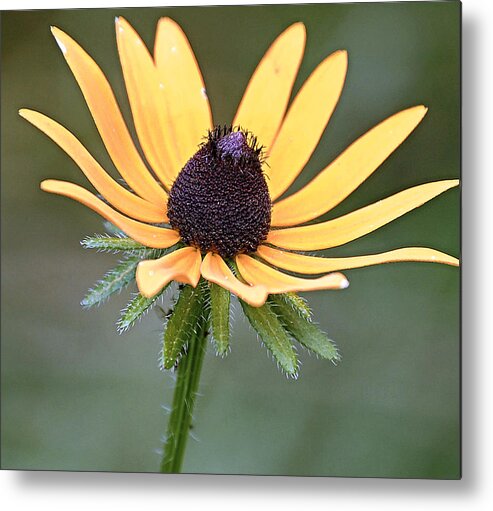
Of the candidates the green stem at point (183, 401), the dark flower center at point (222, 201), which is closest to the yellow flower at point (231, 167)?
the dark flower center at point (222, 201)

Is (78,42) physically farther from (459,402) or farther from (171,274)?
(459,402)

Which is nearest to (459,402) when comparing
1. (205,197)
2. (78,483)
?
(205,197)

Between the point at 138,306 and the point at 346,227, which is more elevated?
the point at 346,227

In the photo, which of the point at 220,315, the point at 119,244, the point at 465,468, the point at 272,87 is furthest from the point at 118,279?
the point at 465,468

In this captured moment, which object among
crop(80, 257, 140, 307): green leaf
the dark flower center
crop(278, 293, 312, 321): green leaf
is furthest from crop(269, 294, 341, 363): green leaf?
crop(80, 257, 140, 307): green leaf

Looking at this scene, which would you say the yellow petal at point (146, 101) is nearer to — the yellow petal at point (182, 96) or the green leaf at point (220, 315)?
the yellow petal at point (182, 96)

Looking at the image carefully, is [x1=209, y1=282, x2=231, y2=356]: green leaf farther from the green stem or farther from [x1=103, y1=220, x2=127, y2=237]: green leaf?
[x1=103, y1=220, x2=127, y2=237]: green leaf

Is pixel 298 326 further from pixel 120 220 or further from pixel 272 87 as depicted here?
pixel 272 87
